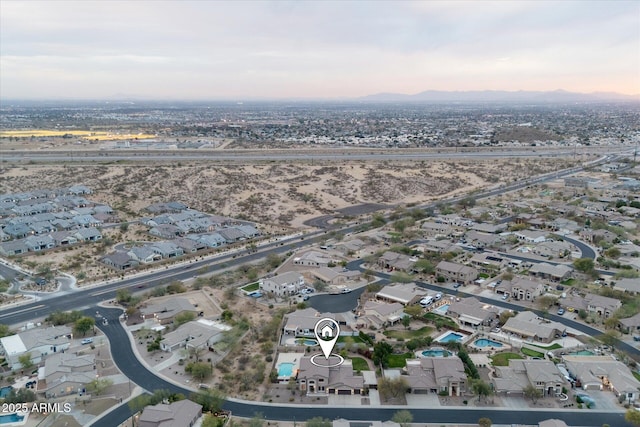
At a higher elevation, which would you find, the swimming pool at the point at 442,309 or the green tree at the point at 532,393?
the green tree at the point at 532,393

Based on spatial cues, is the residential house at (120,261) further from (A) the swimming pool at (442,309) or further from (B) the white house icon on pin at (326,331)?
(A) the swimming pool at (442,309)

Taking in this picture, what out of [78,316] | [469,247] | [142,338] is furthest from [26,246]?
[469,247]

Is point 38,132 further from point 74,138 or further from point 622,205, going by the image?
point 622,205

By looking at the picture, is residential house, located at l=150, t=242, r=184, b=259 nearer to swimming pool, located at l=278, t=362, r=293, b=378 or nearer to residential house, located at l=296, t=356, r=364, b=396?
swimming pool, located at l=278, t=362, r=293, b=378

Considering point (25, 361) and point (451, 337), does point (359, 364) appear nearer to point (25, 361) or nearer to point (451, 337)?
point (451, 337)

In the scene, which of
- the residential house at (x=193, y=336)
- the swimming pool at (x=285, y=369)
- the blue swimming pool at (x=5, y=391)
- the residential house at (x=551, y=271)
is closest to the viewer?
the blue swimming pool at (x=5, y=391)

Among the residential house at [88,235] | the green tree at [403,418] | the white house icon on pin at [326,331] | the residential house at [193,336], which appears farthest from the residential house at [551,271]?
the residential house at [88,235]

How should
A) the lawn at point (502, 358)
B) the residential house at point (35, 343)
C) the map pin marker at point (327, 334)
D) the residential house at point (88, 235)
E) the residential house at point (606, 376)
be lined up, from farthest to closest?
the residential house at point (88, 235), the lawn at point (502, 358), the residential house at point (35, 343), the map pin marker at point (327, 334), the residential house at point (606, 376)

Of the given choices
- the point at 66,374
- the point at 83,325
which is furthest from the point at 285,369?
the point at 83,325
